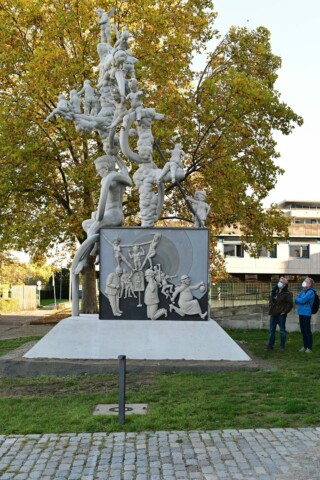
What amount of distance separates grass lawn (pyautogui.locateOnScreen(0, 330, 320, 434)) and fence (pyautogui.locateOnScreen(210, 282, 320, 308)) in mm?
11022

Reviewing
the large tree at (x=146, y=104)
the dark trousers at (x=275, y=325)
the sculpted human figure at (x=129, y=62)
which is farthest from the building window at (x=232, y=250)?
the sculpted human figure at (x=129, y=62)

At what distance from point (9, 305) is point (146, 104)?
20.6 m

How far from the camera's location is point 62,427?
639 cm

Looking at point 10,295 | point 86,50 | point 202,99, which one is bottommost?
point 10,295

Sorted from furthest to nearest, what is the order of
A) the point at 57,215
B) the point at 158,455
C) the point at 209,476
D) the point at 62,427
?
the point at 57,215, the point at 62,427, the point at 158,455, the point at 209,476

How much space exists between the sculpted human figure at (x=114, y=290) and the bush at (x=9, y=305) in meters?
26.6

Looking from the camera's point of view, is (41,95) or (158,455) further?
(41,95)

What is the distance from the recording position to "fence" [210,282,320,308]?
2194cm

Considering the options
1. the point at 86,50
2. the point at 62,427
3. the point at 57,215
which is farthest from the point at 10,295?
the point at 62,427

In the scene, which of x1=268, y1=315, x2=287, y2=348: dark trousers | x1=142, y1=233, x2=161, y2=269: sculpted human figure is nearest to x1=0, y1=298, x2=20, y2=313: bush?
x1=268, y1=315, x2=287, y2=348: dark trousers

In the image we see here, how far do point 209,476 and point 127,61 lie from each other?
28.3 feet

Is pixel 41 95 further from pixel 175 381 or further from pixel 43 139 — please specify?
pixel 175 381

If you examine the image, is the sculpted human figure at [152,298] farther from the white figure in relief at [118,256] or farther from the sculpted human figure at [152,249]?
the white figure in relief at [118,256]

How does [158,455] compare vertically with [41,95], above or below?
below
